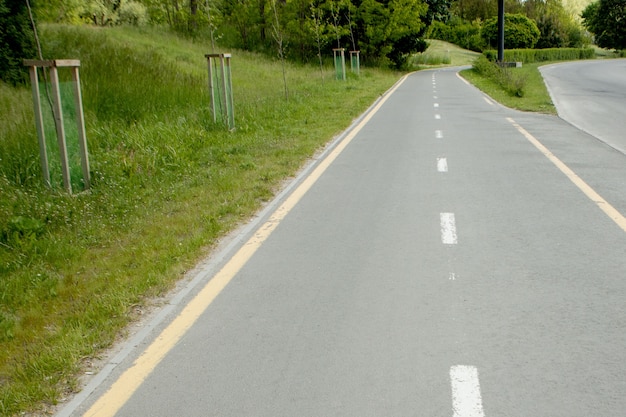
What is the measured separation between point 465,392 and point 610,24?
343 feet

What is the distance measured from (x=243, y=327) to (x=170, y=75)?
19.6 m

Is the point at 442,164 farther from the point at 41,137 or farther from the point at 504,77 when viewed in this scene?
the point at 504,77

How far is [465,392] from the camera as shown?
4.13 metres

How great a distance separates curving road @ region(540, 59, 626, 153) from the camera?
1659 centimetres

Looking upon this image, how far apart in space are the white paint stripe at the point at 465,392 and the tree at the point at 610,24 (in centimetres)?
10260

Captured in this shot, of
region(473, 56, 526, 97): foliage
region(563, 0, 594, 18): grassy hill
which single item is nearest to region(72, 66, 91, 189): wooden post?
region(473, 56, 526, 97): foliage

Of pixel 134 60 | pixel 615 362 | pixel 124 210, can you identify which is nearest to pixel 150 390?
pixel 615 362

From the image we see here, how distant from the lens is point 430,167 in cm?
1201

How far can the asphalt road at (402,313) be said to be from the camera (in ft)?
13.5

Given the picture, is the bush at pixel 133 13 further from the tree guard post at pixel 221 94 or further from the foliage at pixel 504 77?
the tree guard post at pixel 221 94

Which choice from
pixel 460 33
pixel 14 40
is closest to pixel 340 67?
pixel 14 40

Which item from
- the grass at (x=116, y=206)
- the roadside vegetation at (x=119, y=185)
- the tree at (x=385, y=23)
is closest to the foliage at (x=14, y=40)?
the roadside vegetation at (x=119, y=185)

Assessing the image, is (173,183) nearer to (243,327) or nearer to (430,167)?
(430,167)

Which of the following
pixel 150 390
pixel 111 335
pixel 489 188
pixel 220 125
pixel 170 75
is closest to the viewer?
pixel 150 390
